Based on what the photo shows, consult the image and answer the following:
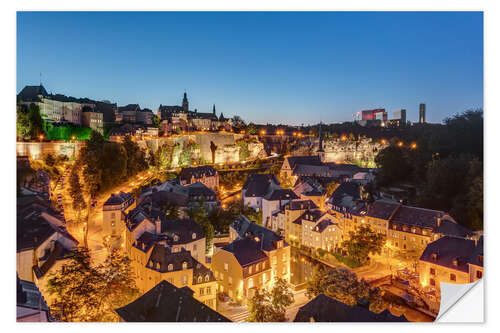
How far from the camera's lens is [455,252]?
5.51 meters

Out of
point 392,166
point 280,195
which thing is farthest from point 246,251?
point 392,166

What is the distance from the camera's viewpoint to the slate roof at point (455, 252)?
4.77 metres

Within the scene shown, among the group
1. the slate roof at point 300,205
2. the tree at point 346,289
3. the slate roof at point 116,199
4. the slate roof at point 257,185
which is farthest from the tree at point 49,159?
the slate roof at point 300,205

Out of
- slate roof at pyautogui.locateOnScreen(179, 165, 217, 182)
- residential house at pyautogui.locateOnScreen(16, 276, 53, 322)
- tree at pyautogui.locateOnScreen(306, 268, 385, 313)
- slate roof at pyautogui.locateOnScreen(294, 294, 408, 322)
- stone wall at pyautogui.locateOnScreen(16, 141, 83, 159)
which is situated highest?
stone wall at pyautogui.locateOnScreen(16, 141, 83, 159)

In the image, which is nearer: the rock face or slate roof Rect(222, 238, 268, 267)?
slate roof Rect(222, 238, 268, 267)

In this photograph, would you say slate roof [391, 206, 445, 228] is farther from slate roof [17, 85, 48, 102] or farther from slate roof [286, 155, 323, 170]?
slate roof [17, 85, 48, 102]

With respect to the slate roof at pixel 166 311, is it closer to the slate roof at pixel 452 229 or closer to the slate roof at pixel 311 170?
the slate roof at pixel 452 229

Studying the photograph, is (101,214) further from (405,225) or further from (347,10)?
(405,225)

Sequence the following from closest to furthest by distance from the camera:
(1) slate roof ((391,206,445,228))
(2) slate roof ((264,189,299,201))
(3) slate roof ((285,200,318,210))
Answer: (1) slate roof ((391,206,445,228)) < (3) slate roof ((285,200,318,210)) < (2) slate roof ((264,189,299,201))

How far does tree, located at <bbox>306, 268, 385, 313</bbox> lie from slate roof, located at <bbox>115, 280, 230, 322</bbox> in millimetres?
2148

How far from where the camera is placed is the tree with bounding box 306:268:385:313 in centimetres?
508

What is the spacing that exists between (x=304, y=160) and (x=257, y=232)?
8.34m

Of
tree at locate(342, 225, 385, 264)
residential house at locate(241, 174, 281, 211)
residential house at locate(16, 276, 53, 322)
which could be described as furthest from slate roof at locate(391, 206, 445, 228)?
residential house at locate(16, 276, 53, 322)

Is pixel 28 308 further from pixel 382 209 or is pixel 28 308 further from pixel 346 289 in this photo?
pixel 382 209
